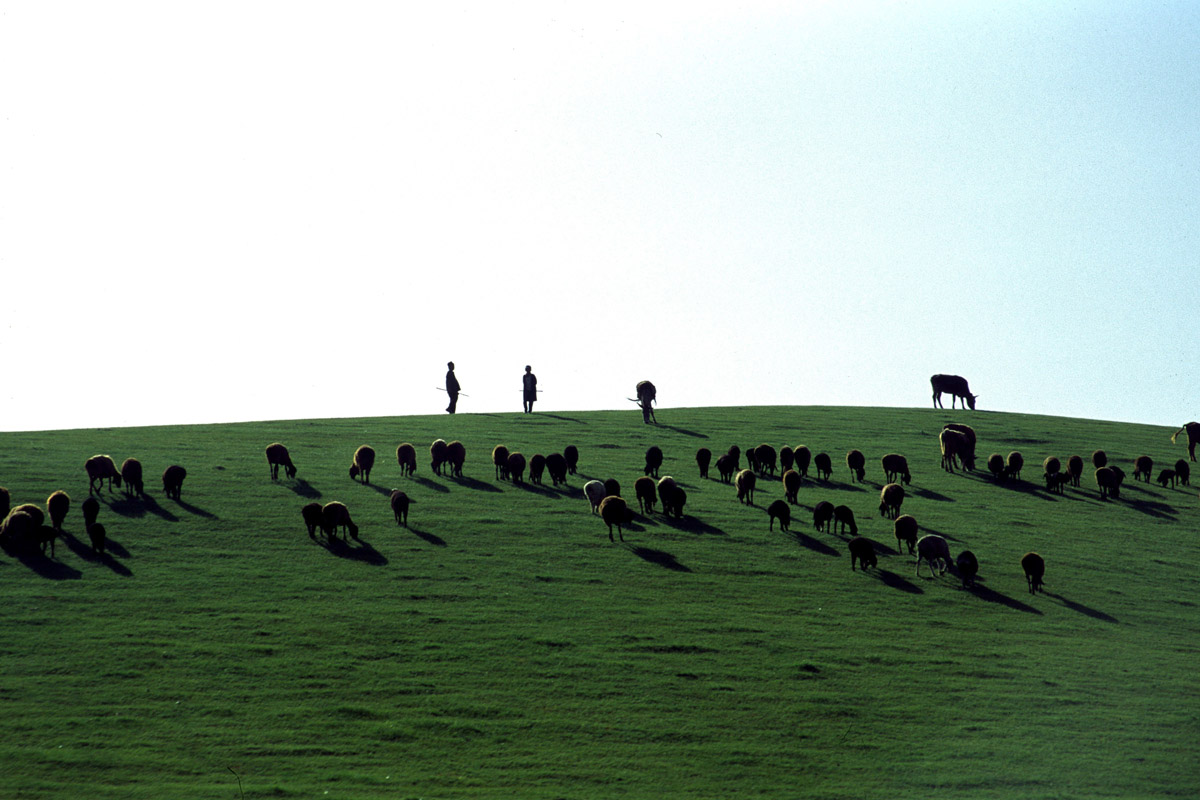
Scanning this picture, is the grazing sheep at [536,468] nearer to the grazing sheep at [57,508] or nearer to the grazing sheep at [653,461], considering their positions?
the grazing sheep at [653,461]

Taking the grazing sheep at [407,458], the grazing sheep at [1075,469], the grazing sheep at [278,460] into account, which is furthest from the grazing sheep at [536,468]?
the grazing sheep at [1075,469]

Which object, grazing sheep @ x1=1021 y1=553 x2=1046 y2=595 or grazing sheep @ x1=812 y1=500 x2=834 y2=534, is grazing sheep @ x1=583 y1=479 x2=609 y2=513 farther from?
grazing sheep @ x1=1021 y1=553 x2=1046 y2=595

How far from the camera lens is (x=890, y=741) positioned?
A: 72.4 ft

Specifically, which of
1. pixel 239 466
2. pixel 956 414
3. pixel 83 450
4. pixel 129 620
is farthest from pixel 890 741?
pixel 956 414

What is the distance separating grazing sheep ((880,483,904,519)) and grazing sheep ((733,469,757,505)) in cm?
433

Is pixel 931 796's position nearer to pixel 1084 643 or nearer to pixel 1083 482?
pixel 1084 643

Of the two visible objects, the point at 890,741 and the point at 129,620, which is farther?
the point at 129,620

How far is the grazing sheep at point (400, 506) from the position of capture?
1307 inches

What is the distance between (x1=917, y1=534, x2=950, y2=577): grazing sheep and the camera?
103 feet

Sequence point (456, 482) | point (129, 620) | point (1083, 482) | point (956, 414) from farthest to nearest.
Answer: point (956, 414), point (1083, 482), point (456, 482), point (129, 620)

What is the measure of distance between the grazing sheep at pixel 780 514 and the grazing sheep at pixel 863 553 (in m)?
3.11

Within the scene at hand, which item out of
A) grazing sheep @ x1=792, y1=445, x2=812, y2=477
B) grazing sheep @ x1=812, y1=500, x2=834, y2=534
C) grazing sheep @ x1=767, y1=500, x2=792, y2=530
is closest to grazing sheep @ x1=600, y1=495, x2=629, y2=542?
grazing sheep @ x1=767, y1=500, x2=792, y2=530

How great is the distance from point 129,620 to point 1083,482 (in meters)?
36.6

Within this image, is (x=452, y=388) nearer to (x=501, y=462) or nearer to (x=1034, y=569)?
(x=501, y=462)
